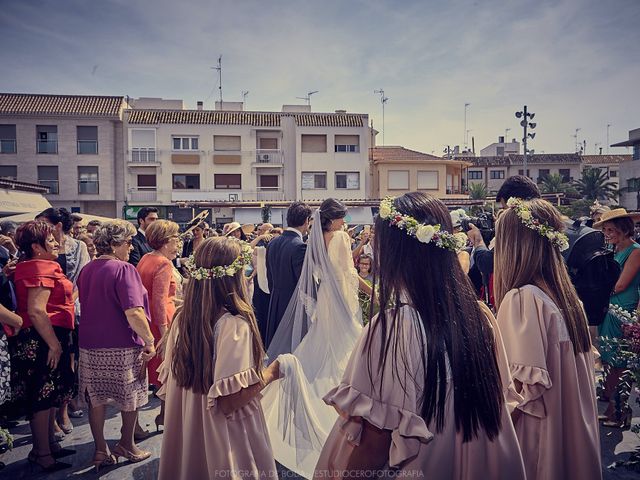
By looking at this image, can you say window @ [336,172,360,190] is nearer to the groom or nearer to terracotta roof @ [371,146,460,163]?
terracotta roof @ [371,146,460,163]

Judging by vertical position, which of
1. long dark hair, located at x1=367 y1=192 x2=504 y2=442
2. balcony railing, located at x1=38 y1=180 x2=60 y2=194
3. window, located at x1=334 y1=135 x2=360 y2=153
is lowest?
long dark hair, located at x1=367 y1=192 x2=504 y2=442

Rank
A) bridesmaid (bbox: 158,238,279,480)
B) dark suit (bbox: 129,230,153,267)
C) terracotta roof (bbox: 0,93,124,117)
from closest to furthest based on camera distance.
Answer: bridesmaid (bbox: 158,238,279,480)
dark suit (bbox: 129,230,153,267)
terracotta roof (bbox: 0,93,124,117)

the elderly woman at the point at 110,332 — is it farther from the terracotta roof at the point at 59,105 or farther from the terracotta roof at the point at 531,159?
the terracotta roof at the point at 531,159

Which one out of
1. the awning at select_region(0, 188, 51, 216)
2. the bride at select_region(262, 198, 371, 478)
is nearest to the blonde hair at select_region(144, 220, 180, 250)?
the bride at select_region(262, 198, 371, 478)

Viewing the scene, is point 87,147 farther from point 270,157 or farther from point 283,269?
point 283,269

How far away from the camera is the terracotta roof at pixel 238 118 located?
33250 mm

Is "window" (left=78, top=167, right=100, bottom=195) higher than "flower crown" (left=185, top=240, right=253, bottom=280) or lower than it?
higher

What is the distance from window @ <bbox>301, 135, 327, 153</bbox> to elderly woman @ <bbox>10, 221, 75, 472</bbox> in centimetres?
3166

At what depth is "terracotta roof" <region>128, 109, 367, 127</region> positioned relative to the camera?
3325 cm

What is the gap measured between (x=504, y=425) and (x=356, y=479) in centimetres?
60

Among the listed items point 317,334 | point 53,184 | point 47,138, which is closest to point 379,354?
point 317,334

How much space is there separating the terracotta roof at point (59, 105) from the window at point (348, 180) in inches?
618

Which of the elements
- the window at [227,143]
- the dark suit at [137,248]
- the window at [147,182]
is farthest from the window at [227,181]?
the dark suit at [137,248]

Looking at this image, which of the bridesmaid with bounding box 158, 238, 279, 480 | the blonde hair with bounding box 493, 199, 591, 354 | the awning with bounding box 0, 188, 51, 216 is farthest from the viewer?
the awning with bounding box 0, 188, 51, 216
